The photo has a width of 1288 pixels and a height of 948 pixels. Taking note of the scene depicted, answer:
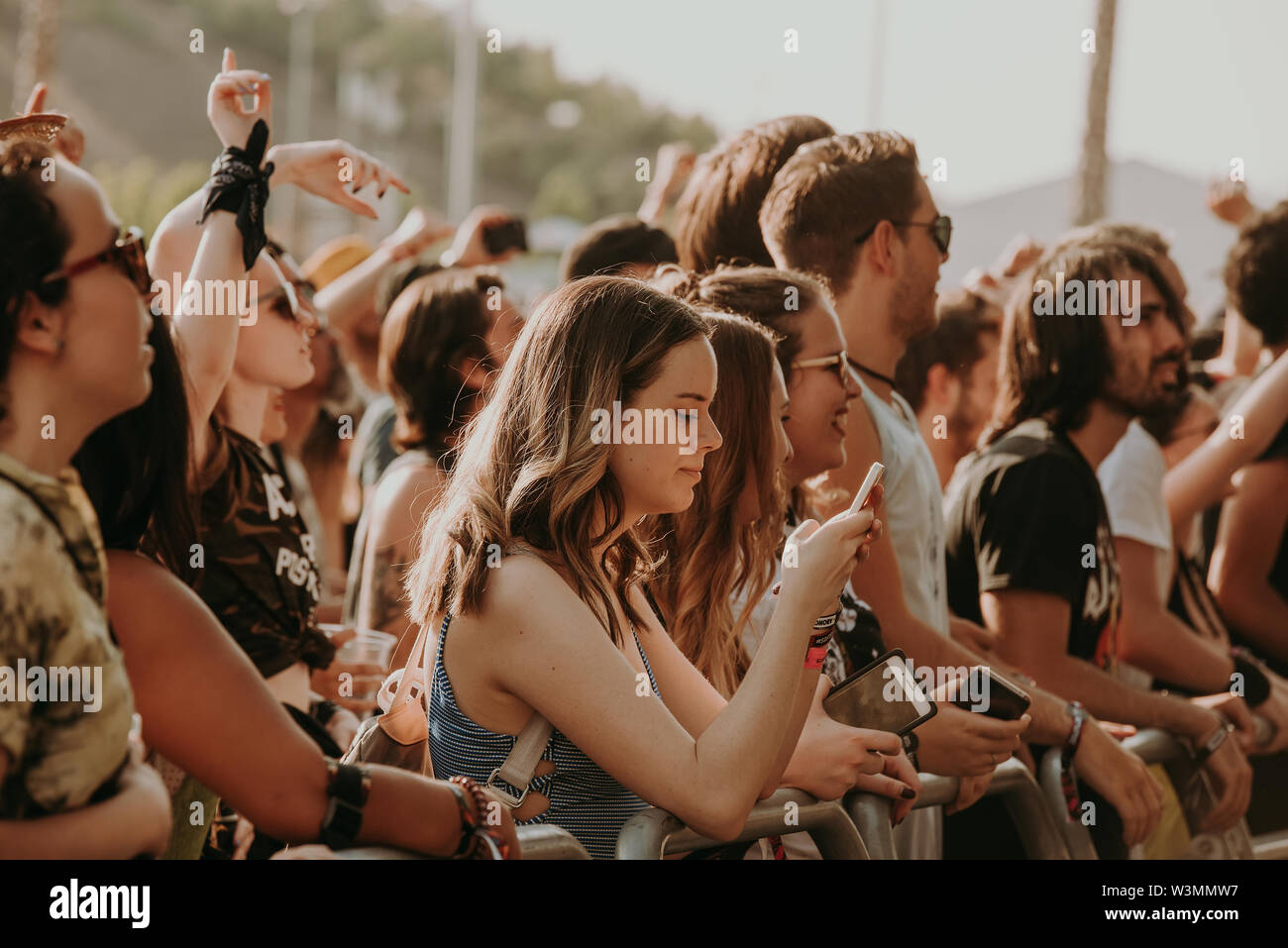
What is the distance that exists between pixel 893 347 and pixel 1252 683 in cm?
153

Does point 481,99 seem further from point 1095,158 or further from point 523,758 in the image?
point 523,758

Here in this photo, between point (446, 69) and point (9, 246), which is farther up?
point (446, 69)

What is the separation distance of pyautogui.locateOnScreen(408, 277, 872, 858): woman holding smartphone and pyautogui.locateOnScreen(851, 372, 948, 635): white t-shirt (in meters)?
0.98

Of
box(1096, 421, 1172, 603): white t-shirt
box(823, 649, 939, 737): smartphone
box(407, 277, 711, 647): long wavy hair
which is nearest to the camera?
box(407, 277, 711, 647): long wavy hair

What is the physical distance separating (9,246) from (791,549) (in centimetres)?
126

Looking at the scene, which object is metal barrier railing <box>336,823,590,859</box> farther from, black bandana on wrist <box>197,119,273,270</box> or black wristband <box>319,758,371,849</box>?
black bandana on wrist <box>197,119,273,270</box>

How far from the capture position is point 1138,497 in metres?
4.02

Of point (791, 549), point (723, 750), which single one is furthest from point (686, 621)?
point (723, 750)

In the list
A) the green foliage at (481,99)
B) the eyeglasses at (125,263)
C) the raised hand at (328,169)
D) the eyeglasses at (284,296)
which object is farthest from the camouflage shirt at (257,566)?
the green foliage at (481,99)

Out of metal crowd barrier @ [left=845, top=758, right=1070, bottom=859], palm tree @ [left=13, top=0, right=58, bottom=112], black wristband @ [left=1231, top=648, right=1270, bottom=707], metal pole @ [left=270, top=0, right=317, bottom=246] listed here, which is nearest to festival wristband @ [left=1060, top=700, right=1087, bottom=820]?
metal crowd barrier @ [left=845, top=758, right=1070, bottom=859]

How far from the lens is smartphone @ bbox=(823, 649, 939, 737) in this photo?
98.8 inches
